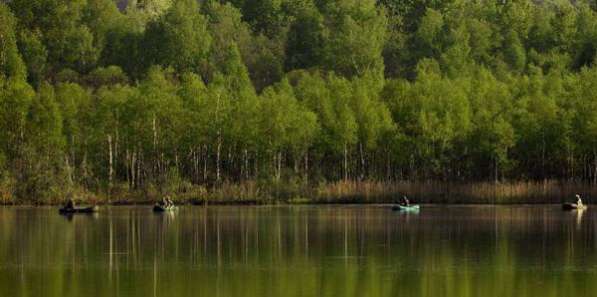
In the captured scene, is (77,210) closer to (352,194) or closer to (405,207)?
(405,207)

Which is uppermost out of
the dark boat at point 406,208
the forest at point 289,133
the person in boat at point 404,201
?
the forest at point 289,133

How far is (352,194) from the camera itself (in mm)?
84375

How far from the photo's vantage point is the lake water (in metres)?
37.9

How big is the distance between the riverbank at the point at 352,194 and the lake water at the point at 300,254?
397 inches

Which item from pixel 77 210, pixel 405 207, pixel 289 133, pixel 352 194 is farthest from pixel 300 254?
pixel 289 133

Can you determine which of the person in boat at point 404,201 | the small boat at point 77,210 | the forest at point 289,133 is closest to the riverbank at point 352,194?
the forest at point 289,133

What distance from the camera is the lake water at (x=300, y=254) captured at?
37.9 metres

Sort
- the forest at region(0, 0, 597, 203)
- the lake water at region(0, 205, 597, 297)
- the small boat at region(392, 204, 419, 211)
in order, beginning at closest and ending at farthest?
the lake water at region(0, 205, 597, 297)
the small boat at region(392, 204, 419, 211)
the forest at region(0, 0, 597, 203)

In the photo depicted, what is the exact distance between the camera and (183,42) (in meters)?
140

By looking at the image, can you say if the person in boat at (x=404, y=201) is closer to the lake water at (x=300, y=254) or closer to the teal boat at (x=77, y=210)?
the lake water at (x=300, y=254)

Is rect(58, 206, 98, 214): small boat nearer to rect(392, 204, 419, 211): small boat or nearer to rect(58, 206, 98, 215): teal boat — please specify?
rect(58, 206, 98, 215): teal boat

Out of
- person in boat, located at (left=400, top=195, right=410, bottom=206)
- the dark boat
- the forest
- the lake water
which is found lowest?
the lake water

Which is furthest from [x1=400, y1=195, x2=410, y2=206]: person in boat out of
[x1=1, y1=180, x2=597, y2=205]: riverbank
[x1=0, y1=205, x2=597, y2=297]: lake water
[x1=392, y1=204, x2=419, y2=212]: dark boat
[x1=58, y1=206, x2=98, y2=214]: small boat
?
[x1=58, y1=206, x2=98, y2=214]: small boat

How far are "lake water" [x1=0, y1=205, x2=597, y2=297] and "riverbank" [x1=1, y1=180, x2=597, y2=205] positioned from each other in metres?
10.1
